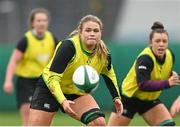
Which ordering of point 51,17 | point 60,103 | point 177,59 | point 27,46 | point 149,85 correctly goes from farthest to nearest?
point 51,17
point 177,59
point 27,46
point 149,85
point 60,103

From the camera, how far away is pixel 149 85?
29.0ft

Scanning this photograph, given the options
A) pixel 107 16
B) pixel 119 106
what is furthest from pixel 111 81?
pixel 107 16

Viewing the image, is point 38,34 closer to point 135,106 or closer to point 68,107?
point 135,106

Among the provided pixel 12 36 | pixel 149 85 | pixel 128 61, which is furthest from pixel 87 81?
pixel 12 36

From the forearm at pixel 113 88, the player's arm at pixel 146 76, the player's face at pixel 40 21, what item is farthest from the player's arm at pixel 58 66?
the player's face at pixel 40 21

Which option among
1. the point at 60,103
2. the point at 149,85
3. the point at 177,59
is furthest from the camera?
the point at 177,59

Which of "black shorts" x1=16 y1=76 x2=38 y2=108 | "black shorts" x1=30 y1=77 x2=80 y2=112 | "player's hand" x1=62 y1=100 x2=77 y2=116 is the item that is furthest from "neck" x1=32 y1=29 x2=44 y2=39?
"player's hand" x1=62 y1=100 x2=77 y2=116

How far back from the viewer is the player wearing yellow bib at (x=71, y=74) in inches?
313

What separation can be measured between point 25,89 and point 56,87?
10.3 ft

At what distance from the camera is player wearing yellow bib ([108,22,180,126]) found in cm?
888

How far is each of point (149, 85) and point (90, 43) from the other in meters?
1.15

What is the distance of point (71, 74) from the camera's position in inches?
324

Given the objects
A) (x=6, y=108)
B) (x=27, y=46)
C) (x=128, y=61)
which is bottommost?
(x=6, y=108)

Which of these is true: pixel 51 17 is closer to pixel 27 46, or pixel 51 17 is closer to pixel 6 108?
pixel 6 108
